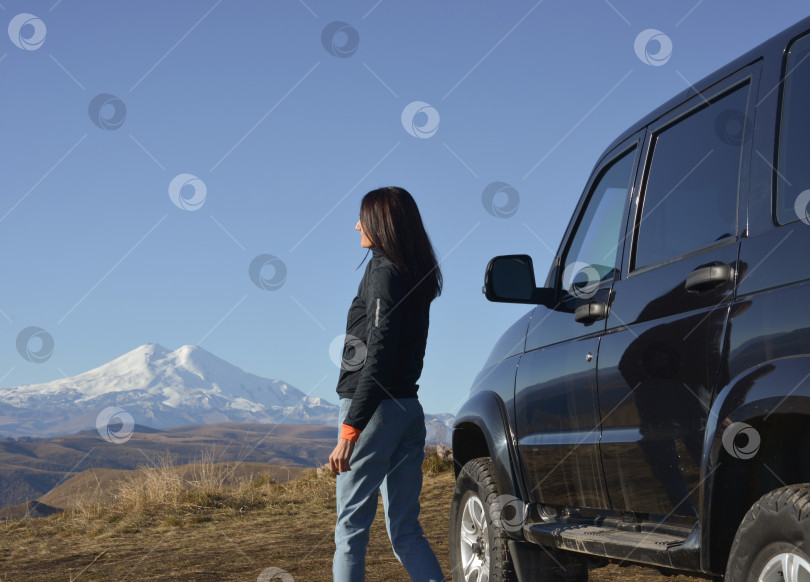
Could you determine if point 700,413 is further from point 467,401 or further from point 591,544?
point 467,401

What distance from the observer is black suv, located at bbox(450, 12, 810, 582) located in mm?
2301

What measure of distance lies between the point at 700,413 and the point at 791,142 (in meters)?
0.82

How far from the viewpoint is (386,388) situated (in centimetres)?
357

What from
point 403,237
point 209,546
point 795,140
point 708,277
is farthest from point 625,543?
point 209,546

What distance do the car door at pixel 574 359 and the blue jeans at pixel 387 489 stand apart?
506 millimetres

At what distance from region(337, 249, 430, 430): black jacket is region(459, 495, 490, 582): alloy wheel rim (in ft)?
3.07

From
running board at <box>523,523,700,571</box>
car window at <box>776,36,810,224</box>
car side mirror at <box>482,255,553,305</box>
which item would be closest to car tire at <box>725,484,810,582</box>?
running board at <box>523,523,700,571</box>

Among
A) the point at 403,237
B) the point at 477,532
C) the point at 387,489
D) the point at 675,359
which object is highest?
the point at 403,237

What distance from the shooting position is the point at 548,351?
3779mm

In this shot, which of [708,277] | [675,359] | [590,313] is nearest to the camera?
[708,277]

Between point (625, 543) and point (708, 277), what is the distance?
94 centimetres

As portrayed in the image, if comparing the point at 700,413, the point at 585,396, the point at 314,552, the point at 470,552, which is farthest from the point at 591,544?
the point at 314,552

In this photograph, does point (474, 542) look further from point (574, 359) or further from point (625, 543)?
point (625, 543)

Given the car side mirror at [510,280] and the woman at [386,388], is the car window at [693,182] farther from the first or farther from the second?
the woman at [386,388]
